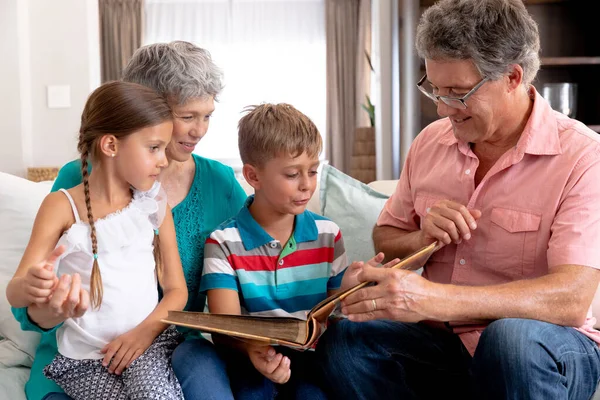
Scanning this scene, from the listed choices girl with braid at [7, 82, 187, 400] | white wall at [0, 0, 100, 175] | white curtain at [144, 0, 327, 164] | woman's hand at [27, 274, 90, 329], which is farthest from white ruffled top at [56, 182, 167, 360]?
white curtain at [144, 0, 327, 164]

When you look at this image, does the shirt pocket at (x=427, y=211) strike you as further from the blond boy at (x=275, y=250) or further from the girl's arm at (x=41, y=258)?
the girl's arm at (x=41, y=258)

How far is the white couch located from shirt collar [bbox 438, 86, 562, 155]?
57 cm

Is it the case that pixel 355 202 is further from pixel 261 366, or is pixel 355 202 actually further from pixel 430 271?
pixel 261 366

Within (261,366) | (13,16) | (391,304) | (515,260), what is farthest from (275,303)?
(13,16)

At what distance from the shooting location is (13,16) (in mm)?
4660

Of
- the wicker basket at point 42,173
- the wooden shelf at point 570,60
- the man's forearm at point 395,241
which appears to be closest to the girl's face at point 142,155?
the man's forearm at point 395,241

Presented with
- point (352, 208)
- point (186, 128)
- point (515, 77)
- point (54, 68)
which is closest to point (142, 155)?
point (186, 128)

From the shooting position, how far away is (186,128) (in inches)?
66.8

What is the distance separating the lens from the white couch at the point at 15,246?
1.71 m

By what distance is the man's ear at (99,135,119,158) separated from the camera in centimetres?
151

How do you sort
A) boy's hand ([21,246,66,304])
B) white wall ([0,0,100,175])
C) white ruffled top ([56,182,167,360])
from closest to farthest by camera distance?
boy's hand ([21,246,66,304])
white ruffled top ([56,182,167,360])
white wall ([0,0,100,175])

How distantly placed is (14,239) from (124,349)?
65cm

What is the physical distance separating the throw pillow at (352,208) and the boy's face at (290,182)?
1.37ft

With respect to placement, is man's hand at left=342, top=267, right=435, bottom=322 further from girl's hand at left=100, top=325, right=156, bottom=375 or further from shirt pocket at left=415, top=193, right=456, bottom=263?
girl's hand at left=100, top=325, right=156, bottom=375
